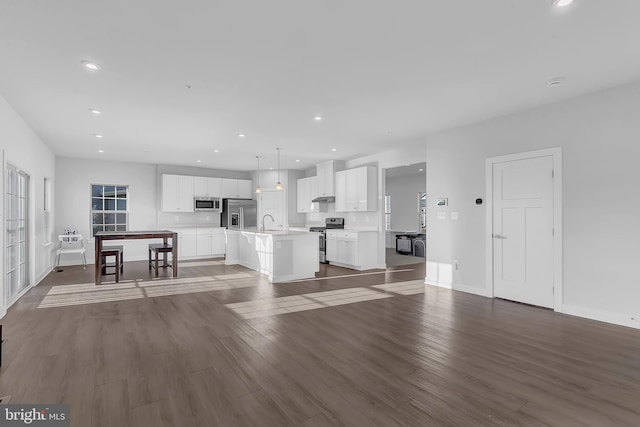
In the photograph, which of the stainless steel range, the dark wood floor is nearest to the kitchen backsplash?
the stainless steel range

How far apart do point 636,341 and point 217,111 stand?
547 cm

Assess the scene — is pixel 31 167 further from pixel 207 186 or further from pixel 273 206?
pixel 273 206

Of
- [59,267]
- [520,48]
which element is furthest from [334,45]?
[59,267]

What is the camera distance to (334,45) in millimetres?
2754

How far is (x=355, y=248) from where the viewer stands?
7.37 metres

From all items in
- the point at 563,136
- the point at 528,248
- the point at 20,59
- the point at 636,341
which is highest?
the point at 20,59

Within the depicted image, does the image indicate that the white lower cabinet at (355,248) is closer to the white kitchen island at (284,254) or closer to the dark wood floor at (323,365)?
the white kitchen island at (284,254)

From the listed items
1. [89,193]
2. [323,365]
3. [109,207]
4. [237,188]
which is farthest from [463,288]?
[89,193]

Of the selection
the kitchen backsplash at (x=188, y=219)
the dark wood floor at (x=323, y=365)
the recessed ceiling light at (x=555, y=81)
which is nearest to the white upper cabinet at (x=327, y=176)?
the kitchen backsplash at (x=188, y=219)

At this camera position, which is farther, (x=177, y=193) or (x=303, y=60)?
(x=177, y=193)

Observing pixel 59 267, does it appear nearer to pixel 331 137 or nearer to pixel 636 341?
pixel 331 137

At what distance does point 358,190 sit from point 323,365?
17.9ft

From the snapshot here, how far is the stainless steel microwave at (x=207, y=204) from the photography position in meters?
9.38

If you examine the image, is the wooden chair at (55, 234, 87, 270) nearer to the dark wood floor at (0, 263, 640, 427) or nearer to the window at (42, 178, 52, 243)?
the window at (42, 178, 52, 243)
